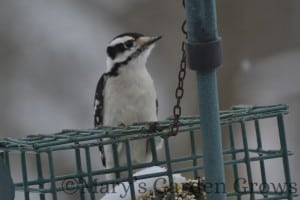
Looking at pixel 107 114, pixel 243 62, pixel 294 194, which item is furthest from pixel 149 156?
pixel 243 62

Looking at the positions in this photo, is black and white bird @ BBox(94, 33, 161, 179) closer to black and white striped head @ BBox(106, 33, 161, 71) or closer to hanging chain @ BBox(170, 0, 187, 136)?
black and white striped head @ BBox(106, 33, 161, 71)

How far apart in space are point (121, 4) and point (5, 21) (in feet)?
3.69

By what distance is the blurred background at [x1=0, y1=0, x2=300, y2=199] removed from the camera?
8.60 metres

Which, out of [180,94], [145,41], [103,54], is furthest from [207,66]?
[103,54]

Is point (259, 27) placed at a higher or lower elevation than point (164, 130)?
higher

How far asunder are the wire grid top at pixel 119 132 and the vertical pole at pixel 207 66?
0.58m

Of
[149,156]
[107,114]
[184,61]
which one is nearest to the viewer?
[184,61]

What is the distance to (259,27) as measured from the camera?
8773 millimetres

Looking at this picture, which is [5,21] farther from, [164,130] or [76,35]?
[164,130]

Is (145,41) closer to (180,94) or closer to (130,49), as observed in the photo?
(130,49)

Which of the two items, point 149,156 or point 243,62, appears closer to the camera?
point 149,156

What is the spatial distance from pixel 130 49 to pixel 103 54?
3.83 metres

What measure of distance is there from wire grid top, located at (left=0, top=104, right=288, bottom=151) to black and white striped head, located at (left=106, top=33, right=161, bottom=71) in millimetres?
1380

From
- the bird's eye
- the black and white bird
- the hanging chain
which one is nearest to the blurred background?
the black and white bird
